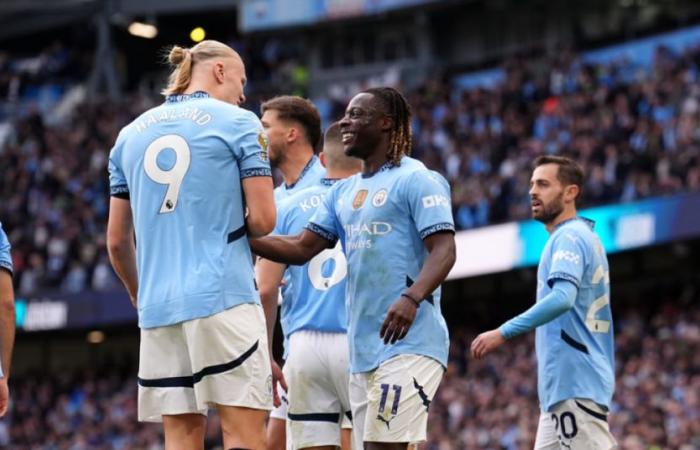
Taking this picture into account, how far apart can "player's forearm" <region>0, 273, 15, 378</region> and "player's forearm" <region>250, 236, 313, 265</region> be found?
3.98ft

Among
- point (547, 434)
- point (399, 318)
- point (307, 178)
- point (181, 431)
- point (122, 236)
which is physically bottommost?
point (547, 434)

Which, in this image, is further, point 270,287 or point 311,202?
point 311,202

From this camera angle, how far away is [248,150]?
21.7 feet

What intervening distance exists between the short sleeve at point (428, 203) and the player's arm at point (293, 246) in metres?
0.62

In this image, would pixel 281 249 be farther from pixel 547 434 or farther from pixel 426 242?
pixel 547 434

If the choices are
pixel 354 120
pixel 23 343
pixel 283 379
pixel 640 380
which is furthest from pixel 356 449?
pixel 23 343

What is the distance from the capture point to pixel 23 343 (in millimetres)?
36406

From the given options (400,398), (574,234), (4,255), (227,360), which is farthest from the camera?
(574,234)

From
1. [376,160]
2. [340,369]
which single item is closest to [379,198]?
[376,160]

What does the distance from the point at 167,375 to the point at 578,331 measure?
3022 millimetres

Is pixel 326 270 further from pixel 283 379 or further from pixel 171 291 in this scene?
pixel 171 291

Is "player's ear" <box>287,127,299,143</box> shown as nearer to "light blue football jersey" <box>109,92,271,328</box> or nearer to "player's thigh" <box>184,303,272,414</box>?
"light blue football jersey" <box>109,92,271,328</box>

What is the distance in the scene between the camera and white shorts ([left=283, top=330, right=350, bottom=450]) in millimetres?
8250

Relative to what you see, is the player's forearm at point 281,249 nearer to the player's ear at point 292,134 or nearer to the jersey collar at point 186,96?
the jersey collar at point 186,96
